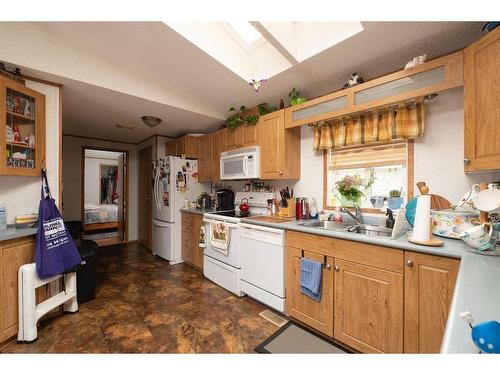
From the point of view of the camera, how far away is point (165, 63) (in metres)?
2.22

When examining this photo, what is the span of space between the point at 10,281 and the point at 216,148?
8.49ft

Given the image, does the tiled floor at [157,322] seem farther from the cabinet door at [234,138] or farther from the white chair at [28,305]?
the cabinet door at [234,138]

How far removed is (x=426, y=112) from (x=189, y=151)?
3.26 meters

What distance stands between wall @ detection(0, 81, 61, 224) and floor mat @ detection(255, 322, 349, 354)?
2.43 m

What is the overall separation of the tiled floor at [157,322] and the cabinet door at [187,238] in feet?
1.63

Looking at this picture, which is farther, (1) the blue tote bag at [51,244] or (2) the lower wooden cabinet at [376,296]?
(1) the blue tote bag at [51,244]

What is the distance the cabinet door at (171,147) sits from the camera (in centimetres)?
413

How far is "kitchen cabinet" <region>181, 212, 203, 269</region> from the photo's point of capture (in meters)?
3.27

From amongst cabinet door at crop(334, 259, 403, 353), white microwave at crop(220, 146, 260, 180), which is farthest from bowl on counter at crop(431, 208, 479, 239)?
white microwave at crop(220, 146, 260, 180)

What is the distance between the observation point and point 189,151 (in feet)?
12.6

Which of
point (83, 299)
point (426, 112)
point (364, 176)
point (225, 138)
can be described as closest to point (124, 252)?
point (83, 299)

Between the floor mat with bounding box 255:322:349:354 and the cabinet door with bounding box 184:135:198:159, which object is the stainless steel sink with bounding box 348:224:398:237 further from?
the cabinet door with bounding box 184:135:198:159

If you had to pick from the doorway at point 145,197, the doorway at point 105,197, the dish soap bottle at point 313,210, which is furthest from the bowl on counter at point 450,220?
the doorway at point 105,197

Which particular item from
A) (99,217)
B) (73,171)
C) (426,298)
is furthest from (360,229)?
(99,217)
